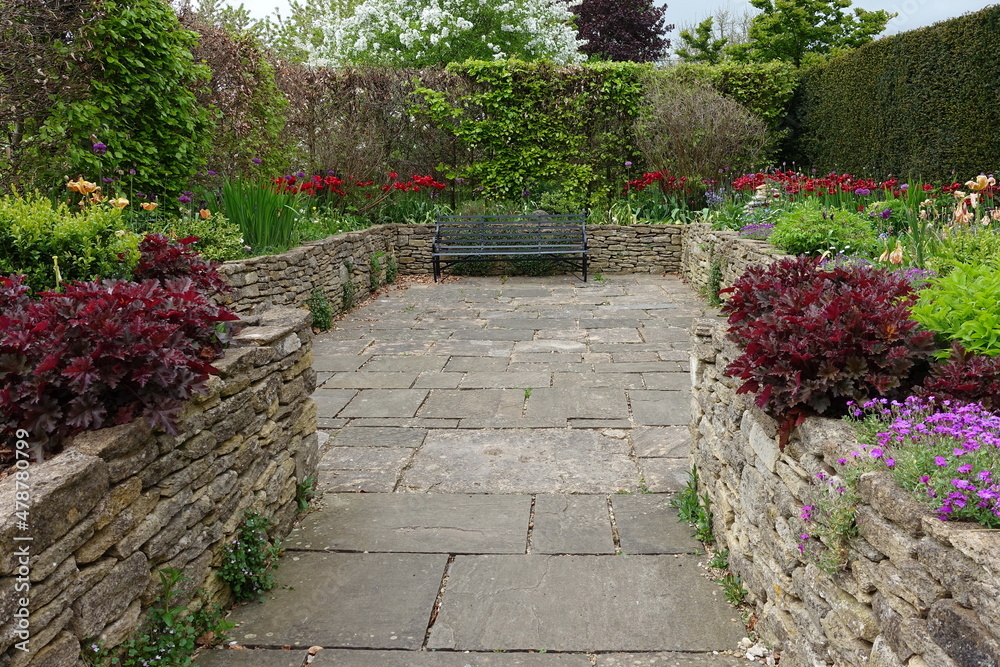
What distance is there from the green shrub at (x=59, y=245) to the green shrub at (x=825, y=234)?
4814 mm

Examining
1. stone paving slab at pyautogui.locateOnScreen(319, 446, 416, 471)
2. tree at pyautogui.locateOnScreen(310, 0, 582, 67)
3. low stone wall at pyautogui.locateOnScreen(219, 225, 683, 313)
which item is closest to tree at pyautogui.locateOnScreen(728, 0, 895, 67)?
tree at pyautogui.locateOnScreen(310, 0, 582, 67)

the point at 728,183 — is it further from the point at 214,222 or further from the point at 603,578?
the point at 603,578

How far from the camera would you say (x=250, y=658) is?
2.31 m

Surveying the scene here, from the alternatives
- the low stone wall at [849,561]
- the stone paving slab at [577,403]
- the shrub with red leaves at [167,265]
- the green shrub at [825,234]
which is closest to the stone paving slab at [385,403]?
the stone paving slab at [577,403]

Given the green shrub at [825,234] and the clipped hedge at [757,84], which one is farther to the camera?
the clipped hedge at [757,84]

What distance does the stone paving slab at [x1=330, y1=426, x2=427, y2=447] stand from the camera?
419 cm

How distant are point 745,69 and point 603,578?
1154 centimetres

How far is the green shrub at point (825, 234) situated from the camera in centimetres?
557

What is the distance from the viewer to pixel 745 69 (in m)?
Answer: 12.2

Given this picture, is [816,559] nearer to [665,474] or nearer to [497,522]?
[497,522]

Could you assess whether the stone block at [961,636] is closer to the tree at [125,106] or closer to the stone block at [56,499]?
the stone block at [56,499]

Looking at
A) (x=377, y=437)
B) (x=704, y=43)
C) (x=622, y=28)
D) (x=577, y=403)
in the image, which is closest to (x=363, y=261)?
(x=577, y=403)

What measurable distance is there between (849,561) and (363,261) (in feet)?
25.0

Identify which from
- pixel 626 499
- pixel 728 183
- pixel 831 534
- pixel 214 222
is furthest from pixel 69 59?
pixel 728 183
